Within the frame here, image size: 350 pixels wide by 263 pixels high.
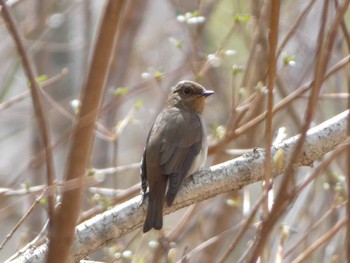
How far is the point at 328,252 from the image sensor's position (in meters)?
5.73

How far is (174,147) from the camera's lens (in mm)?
4938

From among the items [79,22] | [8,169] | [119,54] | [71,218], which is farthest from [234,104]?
[79,22]

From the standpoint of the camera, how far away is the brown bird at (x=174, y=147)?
4.34m

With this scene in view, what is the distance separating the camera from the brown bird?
14.2 ft

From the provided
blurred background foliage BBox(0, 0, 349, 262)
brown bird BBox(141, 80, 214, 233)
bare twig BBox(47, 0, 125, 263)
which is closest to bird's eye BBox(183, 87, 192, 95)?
brown bird BBox(141, 80, 214, 233)

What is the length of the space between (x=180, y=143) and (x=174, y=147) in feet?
0.19

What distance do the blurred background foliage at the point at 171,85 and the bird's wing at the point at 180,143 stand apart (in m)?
0.15

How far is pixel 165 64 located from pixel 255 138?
7.87 feet

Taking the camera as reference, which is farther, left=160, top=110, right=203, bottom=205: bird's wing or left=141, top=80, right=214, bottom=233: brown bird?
left=160, top=110, right=203, bottom=205: bird's wing

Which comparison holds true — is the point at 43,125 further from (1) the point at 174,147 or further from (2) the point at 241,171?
(1) the point at 174,147

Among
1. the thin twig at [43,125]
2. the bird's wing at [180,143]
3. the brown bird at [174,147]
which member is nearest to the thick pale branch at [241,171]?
the brown bird at [174,147]

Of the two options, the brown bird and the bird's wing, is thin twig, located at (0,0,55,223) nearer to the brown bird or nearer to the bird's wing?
the brown bird

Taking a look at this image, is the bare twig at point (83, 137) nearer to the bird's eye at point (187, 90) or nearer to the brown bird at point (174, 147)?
the brown bird at point (174, 147)

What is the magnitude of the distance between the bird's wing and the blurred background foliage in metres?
0.15
